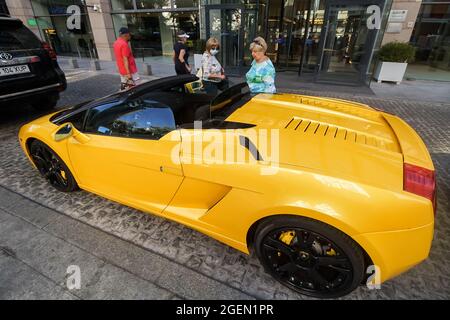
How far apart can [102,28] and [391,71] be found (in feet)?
44.3

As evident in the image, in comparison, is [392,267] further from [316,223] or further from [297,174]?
[297,174]

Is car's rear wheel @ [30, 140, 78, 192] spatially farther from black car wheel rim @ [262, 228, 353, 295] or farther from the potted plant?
the potted plant

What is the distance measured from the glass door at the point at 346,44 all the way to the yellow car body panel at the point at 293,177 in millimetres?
6929

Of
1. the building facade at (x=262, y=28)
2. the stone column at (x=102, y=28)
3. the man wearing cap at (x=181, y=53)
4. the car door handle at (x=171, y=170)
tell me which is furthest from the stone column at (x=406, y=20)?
the stone column at (x=102, y=28)

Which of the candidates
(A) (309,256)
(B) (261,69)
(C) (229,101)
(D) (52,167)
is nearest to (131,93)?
(C) (229,101)

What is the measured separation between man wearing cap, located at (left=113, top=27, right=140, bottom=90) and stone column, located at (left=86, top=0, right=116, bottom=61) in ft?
31.3

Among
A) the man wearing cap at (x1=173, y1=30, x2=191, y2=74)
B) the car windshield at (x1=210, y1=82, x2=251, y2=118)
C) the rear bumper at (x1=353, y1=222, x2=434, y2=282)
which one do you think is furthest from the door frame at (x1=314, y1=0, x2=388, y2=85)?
the rear bumper at (x1=353, y1=222, x2=434, y2=282)

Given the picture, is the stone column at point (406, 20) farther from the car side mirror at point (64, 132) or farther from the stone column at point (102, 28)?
the stone column at point (102, 28)

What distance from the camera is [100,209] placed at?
8.86 feet

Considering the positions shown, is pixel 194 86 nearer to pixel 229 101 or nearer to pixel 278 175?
pixel 229 101

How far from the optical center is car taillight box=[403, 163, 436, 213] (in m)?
1.41

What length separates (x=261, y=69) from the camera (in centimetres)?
334

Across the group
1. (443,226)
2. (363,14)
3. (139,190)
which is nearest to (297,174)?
(139,190)

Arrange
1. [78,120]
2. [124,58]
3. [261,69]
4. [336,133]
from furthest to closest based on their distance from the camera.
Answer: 1. [124,58]
2. [261,69]
3. [78,120]
4. [336,133]
